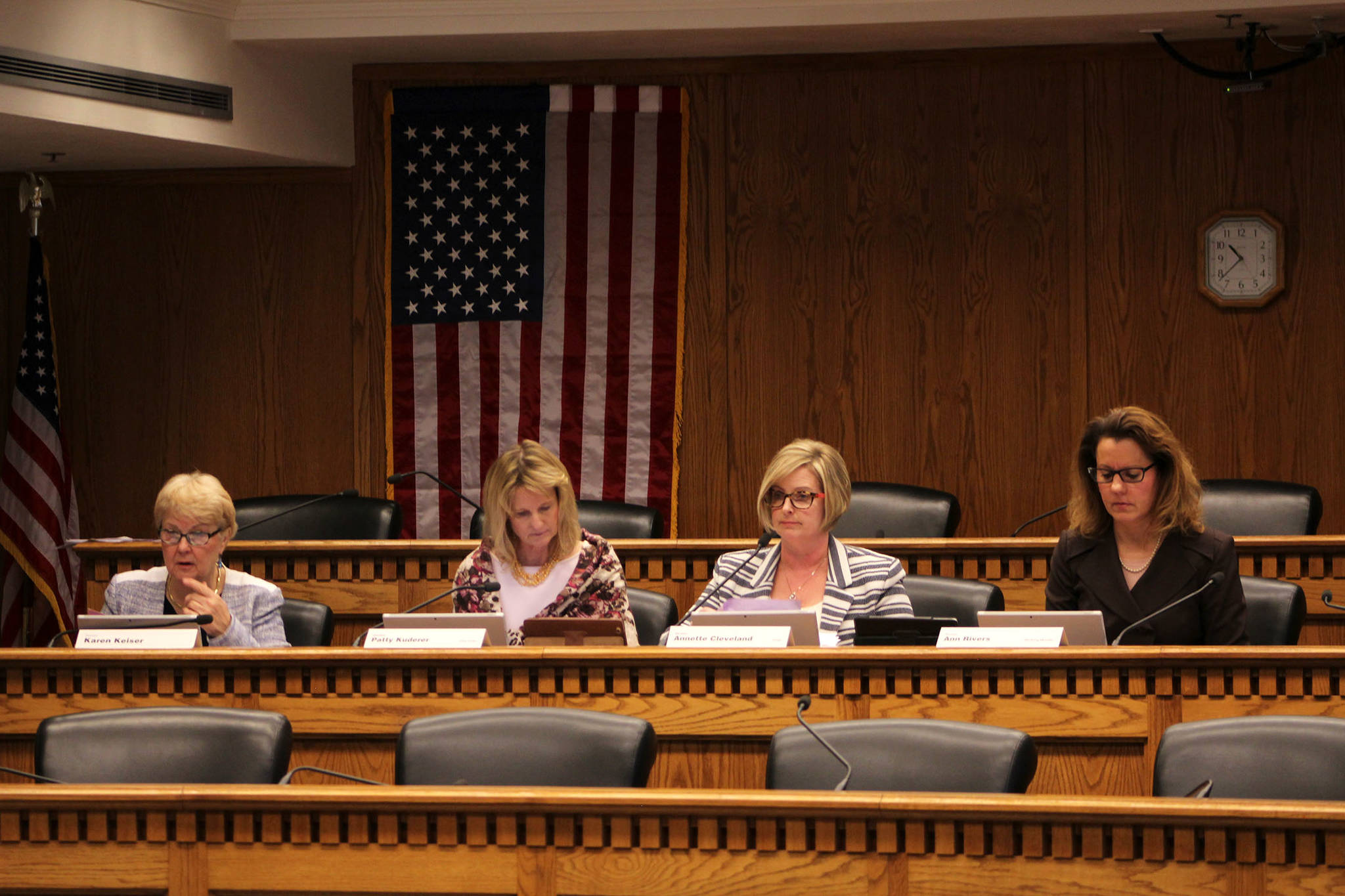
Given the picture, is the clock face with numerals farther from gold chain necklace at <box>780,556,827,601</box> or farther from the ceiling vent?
the ceiling vent

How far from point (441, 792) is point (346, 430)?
4.89 metres

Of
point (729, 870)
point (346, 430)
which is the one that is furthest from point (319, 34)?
point (729, 870)

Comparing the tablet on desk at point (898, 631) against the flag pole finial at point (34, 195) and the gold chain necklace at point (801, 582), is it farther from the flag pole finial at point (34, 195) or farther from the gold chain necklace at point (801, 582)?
the flag pole finial at point (34, 195)

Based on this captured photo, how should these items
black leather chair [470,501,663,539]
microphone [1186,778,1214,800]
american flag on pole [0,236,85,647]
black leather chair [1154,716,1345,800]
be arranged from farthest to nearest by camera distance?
american flag on pole [0,236,85,647] → black leather chair [470,501,663,539] → black leather chair [1154,716,1345,800] → microphone [1186,778,1214,800]

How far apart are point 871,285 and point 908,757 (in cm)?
424

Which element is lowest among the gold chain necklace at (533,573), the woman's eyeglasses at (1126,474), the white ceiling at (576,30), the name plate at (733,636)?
the name plate at (733,636)

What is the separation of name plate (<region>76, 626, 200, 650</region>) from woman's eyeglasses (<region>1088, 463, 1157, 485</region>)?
230 cm

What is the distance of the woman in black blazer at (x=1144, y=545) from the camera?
164 inches

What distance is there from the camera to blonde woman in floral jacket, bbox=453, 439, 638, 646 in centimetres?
452

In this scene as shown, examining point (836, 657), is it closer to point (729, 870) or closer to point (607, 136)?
point (729, 870)

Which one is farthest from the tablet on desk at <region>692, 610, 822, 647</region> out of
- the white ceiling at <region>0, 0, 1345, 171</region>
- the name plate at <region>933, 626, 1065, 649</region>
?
the white ceiling at <region>0, 0, 1345, 171</region>

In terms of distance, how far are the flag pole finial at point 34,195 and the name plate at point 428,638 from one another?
12.4 ft

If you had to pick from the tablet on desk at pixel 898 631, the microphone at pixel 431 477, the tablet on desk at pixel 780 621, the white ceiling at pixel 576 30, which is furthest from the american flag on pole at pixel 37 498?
the tablet on desk at pixel 898 631

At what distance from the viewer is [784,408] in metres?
7.11
